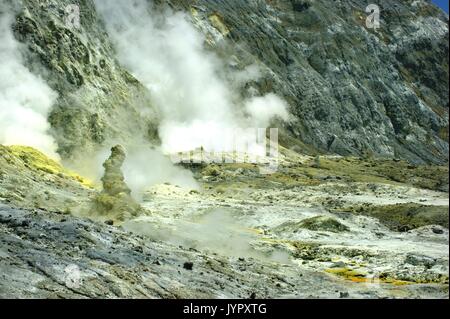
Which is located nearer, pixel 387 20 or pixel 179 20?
pixel 179 20

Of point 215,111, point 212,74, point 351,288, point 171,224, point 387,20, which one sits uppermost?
point 387,20

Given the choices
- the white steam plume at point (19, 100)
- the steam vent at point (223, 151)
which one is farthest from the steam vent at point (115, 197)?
the white steam plume at point (19, 100)

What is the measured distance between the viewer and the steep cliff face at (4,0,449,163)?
227ft

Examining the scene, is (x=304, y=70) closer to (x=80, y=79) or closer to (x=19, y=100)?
(x=80, y=79)

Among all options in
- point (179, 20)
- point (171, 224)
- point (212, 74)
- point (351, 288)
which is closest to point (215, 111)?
point (212, 74)

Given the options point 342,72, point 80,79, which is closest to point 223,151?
point 80,79

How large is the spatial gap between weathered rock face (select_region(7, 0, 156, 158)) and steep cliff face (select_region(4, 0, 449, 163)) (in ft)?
0.42

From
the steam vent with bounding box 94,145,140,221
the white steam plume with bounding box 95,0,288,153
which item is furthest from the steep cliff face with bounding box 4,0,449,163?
the steam vent with bounding box 94,145,140,221

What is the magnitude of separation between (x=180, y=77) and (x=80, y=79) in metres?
24.4

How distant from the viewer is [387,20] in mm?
154500
